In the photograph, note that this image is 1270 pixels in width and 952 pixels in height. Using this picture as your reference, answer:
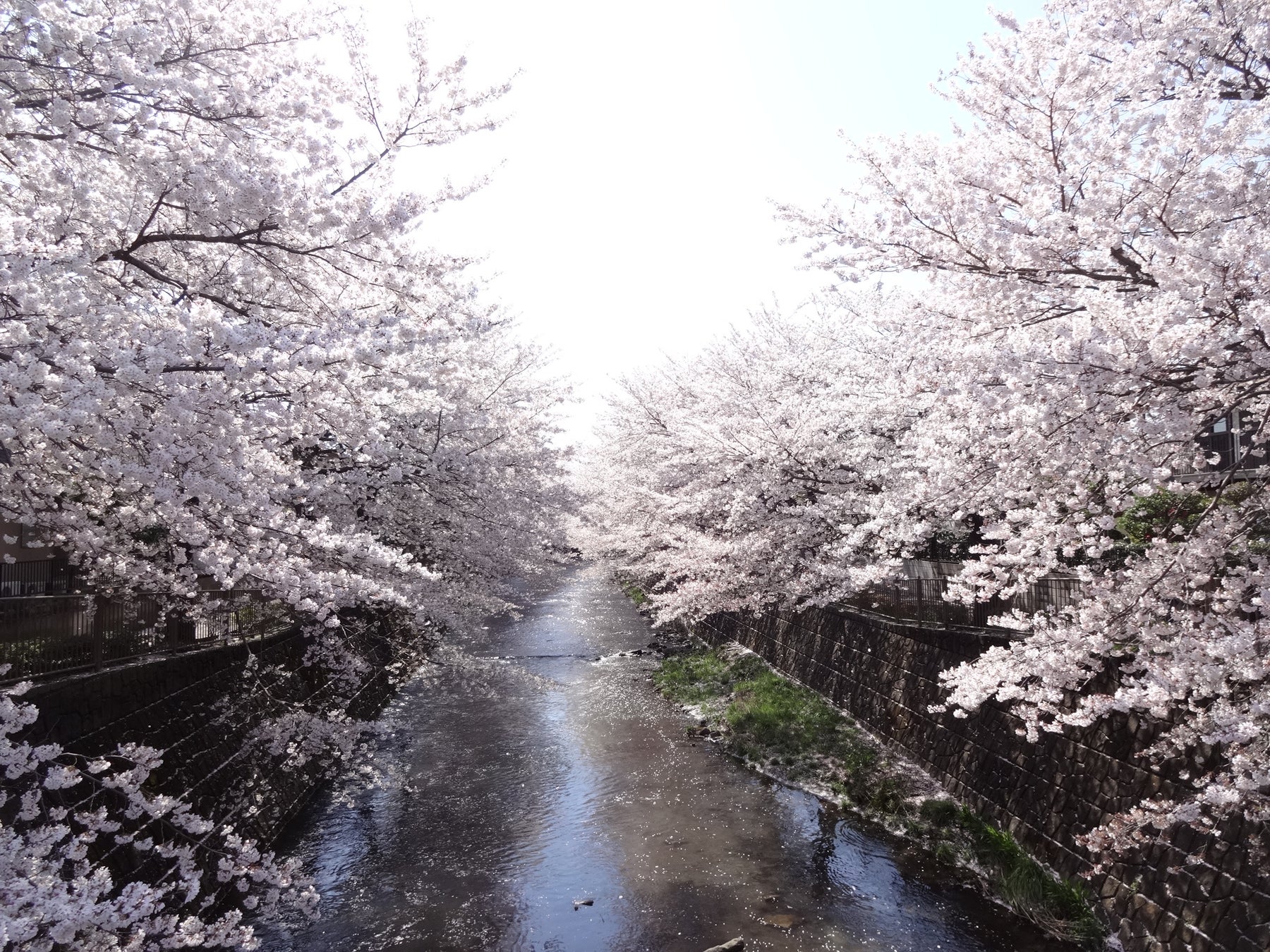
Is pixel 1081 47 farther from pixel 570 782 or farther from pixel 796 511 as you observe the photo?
pixel 570 782

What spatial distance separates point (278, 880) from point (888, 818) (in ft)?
24.7

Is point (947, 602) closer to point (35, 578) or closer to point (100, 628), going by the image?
point (100, 628)

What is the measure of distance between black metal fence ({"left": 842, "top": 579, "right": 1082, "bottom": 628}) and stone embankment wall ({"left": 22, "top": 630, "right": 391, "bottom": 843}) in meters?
8.20

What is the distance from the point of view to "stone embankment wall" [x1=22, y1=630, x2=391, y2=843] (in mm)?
6742

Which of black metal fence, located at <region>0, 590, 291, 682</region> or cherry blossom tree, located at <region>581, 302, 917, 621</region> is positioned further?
cherry blossom tree, located at <region>581, 302, 917, 621</region>

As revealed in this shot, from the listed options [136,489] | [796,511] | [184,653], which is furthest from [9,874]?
[796,511]

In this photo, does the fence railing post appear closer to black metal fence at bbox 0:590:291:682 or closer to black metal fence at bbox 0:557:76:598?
black metal fence at bbox 0:590:291:682

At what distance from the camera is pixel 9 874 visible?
3807 mm

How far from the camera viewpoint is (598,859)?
9.75 meters

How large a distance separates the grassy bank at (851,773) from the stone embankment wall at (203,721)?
702cm

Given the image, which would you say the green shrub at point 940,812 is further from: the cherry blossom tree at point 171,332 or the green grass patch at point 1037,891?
the cherry blossom tree at point 171,332

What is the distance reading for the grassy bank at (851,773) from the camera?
8008mm

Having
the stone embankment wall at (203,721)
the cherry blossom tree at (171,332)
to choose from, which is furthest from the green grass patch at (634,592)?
the cherry blossom tree at (171,332)

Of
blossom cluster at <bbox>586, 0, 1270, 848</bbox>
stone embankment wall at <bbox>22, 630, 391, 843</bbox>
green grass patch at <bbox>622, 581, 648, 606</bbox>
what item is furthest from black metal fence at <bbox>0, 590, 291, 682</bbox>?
green grass patch at <bbox>622, 581, 648, 606</bbox>
